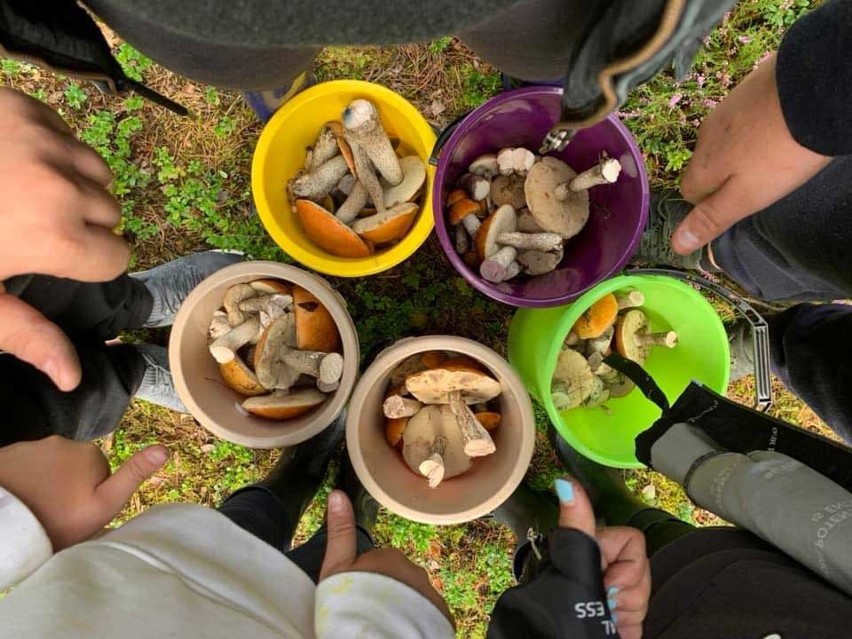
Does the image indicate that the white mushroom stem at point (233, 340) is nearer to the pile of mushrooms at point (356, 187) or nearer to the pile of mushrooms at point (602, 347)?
the pile of mushrooms at point (356, 187)

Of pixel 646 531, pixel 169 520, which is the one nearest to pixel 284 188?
pixel 169 520

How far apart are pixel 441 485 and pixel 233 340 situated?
0.45 meters

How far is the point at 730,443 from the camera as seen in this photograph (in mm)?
963

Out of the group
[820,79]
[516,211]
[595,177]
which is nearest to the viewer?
[820,79]

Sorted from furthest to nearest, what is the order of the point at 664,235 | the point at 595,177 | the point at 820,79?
the point at 664,235 < the point at 595,177 < the point at 820,79

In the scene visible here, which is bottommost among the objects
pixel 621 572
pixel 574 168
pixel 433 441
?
pixel 433 441

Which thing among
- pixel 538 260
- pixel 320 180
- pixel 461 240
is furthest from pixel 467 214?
pixel 320 180

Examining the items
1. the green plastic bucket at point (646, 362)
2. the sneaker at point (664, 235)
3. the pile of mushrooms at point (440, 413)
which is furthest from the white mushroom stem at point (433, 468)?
the sneaker at point (664, 235)

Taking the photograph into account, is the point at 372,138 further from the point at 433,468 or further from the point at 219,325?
the point at 433,468

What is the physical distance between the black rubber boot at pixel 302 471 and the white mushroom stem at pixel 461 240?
1.55ft

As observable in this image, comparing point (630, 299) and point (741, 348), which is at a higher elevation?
point (630, 299)

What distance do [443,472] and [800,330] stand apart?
71 cm

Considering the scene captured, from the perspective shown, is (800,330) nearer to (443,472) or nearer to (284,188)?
(443,472)

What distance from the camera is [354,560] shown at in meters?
0.80
